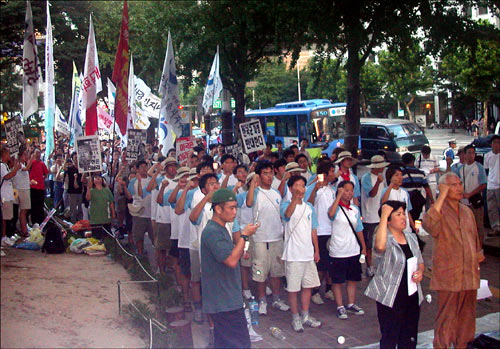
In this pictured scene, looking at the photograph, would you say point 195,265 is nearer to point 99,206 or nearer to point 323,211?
point 323,211

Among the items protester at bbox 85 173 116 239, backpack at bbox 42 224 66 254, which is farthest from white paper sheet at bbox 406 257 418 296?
protester at bbox 85 173 116 239

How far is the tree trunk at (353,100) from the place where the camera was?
15375 mm

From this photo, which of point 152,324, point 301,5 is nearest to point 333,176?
point 152,324

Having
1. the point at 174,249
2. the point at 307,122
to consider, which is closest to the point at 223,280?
the point at 174,249

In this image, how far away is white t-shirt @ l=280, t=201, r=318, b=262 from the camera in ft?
24.1

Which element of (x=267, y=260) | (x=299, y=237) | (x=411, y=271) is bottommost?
(x=267, y=260)

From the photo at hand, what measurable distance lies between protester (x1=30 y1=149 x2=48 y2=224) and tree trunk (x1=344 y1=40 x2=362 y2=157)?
7.53 meters

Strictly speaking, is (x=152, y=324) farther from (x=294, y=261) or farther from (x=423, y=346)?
(x=423, y=346)

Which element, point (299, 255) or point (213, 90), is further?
point (213, 90)

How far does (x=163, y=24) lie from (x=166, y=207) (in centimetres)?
1351

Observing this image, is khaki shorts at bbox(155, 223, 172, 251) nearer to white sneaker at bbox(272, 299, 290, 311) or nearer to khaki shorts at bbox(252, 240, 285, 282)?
khaki shorts at bbox(252, 240, 285, 282)

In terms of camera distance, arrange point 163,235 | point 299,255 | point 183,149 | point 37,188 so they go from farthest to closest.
Result: 1. point 37,188
2. point 183,149
3. point 163,235
4. point 299,255

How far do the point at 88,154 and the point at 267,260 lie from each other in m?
4.79

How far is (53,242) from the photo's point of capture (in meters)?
9.76
